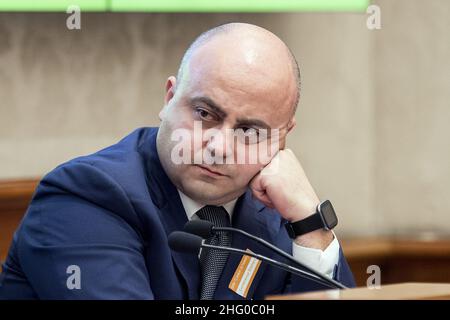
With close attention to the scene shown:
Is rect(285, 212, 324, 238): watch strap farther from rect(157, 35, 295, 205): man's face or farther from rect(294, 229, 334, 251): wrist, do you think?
rect(157, 35, 295, 205): man's face

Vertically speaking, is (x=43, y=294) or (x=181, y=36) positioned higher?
(x=181, y=36)

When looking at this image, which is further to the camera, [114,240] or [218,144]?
[218,144]

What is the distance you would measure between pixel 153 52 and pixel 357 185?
115cm

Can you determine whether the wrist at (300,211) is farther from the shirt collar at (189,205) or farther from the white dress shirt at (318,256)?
the shirt collar at (189,205)

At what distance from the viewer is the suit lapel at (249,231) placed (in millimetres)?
2266

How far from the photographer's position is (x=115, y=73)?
11.8ft

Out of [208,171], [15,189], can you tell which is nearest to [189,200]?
[208,171]

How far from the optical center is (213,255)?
2.30 m

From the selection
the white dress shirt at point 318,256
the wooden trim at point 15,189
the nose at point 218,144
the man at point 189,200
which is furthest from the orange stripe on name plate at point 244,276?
the wooden trim at point 15,189

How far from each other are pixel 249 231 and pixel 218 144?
1.07 ft

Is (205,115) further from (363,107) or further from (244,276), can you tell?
(363,107)
